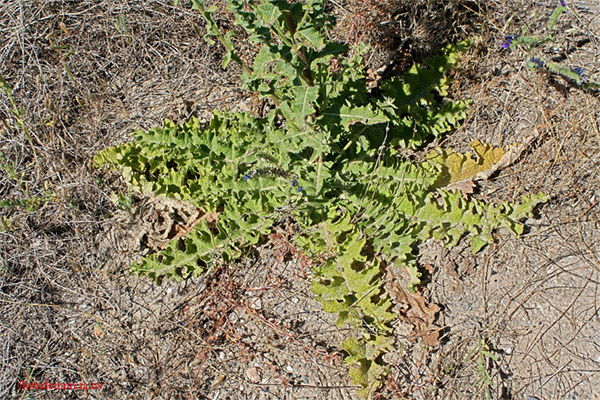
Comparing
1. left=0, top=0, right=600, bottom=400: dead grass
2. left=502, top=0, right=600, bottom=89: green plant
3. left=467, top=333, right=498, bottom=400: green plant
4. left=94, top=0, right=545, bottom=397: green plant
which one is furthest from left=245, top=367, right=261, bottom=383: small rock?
left=502, top=0, right=600, bottom=89: green plant

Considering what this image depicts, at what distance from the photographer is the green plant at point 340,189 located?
3066 millimetres

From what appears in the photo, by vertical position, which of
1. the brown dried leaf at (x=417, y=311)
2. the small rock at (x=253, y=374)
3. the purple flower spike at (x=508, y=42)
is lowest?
the small rock at (x=253, y=374)

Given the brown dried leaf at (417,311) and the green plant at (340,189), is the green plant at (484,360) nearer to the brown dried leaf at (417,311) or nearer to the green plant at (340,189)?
the brown dried leaf at (417,311)

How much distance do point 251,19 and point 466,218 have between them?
173 centimetres

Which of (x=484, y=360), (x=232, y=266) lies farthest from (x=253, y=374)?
(x=484, y=360)

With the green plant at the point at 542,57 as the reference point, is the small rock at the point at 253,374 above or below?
below

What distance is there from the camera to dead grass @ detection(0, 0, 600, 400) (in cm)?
309

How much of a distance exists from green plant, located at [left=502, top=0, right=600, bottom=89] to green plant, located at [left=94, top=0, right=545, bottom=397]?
0.41m

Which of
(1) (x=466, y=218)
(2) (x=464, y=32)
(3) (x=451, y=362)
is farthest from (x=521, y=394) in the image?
(2) (x=464, y=32)

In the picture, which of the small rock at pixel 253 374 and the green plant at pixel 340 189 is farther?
the small rock at pixel 253 374

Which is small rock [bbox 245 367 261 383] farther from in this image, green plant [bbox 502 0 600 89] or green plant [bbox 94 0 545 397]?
green plant [bbox 502 0 600 89]

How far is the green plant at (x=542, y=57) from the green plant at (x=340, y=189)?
0.41 m

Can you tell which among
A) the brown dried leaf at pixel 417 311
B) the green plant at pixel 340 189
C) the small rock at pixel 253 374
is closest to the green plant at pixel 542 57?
the green plant at pixel 340 189

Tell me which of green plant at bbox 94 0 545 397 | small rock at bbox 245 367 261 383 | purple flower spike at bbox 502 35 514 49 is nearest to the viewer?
green plant at bbox 94 0 545 397
